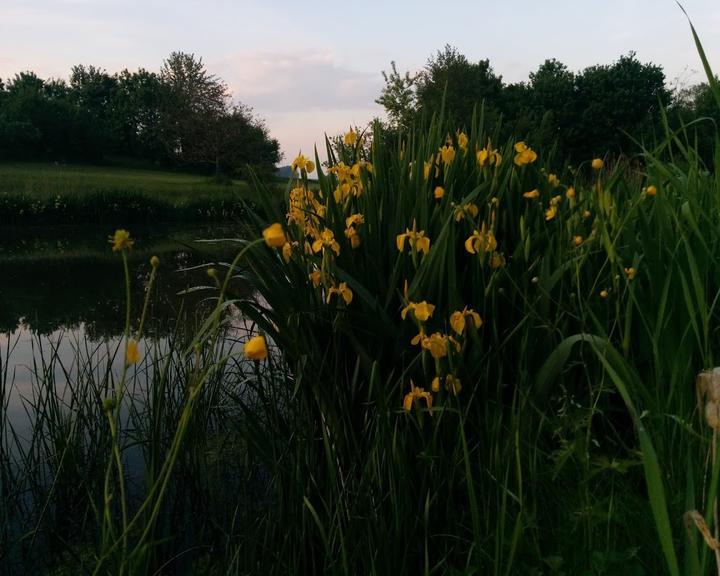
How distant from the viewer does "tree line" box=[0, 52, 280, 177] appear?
3931 cm

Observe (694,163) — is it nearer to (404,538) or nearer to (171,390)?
(404,538)

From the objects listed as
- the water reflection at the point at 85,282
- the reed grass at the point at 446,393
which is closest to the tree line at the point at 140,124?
the water reflection at the point at 85,282

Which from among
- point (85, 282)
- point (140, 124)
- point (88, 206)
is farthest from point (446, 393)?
point (140, 124)

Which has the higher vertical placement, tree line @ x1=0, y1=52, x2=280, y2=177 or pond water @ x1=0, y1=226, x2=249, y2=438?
tree line @ x1=0, y1=52, x2=280, y2=177

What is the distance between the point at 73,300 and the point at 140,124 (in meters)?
49.9

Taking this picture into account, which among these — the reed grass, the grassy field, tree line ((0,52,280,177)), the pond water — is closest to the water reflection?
the pond water

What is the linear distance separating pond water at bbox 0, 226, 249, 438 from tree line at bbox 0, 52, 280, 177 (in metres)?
19.5

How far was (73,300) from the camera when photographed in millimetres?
8188

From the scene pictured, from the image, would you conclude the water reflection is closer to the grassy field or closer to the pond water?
the pond water

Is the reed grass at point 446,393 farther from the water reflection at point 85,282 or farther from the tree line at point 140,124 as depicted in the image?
the tree line at point 140,124

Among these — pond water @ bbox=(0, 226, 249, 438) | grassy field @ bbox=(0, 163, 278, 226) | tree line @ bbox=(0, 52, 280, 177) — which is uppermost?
tree line @ bbox=(0, 52, 280, 177)

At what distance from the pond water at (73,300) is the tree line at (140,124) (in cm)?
1946

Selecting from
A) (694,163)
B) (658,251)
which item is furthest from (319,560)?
(694,163)

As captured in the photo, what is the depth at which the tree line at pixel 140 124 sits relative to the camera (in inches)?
1548
